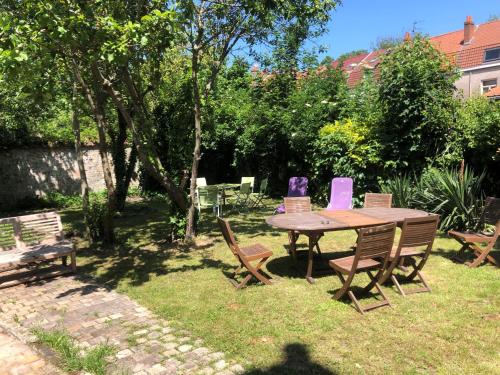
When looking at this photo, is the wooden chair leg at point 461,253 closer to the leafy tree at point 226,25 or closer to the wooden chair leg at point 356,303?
the wooden chair leg at point 356,303

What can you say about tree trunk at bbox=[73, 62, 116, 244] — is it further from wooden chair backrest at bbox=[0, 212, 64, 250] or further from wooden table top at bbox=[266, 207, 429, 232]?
wooden table top at bbox=[266, 207, 429, 232]

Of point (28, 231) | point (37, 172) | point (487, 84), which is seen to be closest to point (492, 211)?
→ point (28, 231)

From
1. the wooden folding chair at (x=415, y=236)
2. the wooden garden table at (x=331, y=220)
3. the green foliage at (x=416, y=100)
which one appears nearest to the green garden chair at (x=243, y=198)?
the green foliage at (x=416, y=100)

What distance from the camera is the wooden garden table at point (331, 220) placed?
5613mm

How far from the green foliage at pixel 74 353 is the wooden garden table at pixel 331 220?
8.97ft

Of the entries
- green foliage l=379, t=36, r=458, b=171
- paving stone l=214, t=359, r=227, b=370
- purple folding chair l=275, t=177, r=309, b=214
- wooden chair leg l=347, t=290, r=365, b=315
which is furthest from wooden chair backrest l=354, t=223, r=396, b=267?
purple folding chair l=275, t=177, r=309, b=214

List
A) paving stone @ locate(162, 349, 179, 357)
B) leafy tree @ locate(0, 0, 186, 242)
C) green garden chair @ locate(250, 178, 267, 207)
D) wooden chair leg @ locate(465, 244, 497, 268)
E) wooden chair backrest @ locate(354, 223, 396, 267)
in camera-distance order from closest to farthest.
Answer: paving stone @ locate(162, 349, 179, 357) < wooden chair backrest @ locate(354, 223, 396, 267) < leafy tree @ locate(0, 0, 186, 242) < wooden chair leg @ locate(465, 244, 497, 268) < green garden chair @ locate(250, 178, 267, 207)

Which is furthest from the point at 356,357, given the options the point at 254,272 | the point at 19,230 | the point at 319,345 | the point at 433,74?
the point at 433,74

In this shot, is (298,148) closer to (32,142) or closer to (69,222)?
(69,222)

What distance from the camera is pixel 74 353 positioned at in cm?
388

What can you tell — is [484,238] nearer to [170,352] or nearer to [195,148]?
[170,352]

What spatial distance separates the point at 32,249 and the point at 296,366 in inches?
195

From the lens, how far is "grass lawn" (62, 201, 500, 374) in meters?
3.67

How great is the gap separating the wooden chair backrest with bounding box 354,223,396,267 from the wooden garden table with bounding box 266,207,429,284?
2.70 feet
